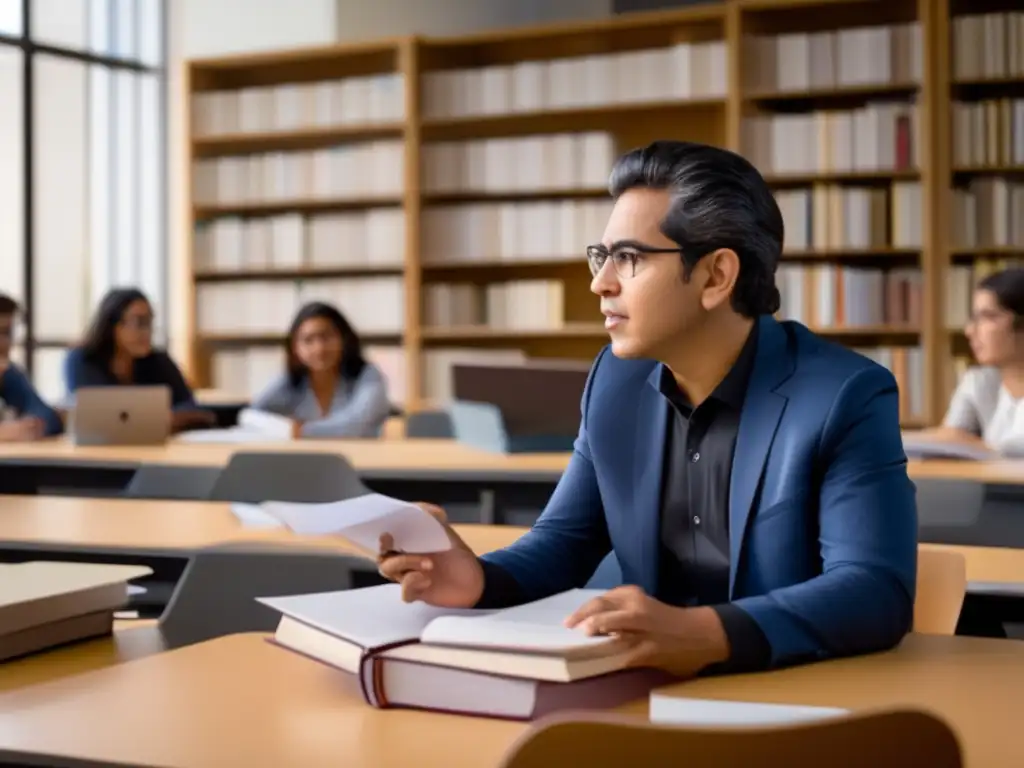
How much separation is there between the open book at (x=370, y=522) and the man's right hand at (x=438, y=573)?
0.5 inches

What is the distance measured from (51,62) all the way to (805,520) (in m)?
6.53

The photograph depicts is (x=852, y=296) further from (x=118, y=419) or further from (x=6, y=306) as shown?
(x=6, y=306)

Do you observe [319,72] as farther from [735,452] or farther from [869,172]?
[735,452]

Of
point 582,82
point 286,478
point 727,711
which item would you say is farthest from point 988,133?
point 727,711

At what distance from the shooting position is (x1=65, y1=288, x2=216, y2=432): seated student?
5.34 meters

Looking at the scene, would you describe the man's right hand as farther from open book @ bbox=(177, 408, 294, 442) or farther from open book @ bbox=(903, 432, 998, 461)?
open book @ bbox=(177, 408, 294, 442)

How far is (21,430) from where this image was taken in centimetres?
462

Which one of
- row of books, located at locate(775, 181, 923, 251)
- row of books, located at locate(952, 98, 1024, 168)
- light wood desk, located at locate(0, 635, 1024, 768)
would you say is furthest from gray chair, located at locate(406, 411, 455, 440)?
light wood desk, located at locate(0, 635, 1024, 768)

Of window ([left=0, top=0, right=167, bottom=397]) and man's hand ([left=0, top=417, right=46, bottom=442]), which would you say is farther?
window ([left=0, top=0, right=167, bottom=397])

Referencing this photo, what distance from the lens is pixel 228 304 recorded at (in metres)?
7.37

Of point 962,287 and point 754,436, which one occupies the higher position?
point 962,287

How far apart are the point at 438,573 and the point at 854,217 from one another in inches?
191

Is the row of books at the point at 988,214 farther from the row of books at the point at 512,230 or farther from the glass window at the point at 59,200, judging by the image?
the glass window at the point at 59,200

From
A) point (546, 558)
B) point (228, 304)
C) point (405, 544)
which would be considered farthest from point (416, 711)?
point (228, 304)
